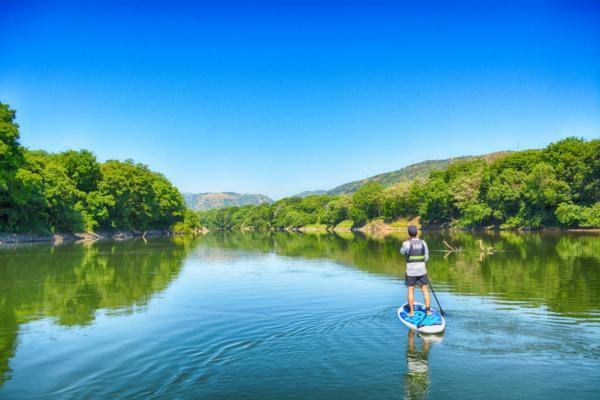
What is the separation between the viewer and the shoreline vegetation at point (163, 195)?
6247 centimetres

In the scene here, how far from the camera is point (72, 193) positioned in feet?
249

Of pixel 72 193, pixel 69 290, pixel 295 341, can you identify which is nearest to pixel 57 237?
pixel 72 193

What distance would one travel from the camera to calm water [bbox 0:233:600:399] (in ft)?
26.0

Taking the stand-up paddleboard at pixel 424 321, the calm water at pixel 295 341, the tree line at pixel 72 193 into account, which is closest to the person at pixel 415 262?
the stand-up paddleboard at pixel 424 321

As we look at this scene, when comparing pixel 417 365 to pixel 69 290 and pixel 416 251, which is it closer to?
pixel 416 251

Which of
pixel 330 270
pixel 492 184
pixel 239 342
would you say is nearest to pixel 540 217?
pixel 492 184

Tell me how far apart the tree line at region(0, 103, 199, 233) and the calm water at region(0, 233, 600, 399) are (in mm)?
41705

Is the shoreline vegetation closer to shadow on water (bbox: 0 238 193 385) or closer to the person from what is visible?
shadow on water (bbox: 0 238 193 385)

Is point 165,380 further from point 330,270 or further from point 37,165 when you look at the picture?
point 37,165

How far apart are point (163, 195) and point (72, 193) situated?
45465 millimetres

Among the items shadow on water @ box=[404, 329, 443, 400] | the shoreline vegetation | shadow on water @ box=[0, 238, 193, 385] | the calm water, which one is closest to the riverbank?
the shoreline vegetation

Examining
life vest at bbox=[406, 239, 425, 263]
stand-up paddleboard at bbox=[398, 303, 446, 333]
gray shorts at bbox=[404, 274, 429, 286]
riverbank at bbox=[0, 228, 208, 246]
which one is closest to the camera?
stand-up paddleboard at bbox=[398, 303, 446, 333]

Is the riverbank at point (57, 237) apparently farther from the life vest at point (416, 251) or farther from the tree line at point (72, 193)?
the life vest at point (416, 251)

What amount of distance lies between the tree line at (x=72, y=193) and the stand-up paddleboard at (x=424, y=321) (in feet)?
171
